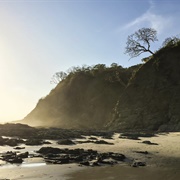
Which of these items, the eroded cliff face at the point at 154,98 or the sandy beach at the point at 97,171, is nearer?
the sandy beach at the point at 97,171

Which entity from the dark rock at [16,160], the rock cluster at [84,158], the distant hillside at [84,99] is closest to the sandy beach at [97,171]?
the dark rock at [16,160]

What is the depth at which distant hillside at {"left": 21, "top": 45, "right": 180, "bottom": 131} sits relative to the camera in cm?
3903

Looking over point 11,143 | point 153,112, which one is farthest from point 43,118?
point 11,143

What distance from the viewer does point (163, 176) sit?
35.6 feet

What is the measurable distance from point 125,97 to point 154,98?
5343 mm

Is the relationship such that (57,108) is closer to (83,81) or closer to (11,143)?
(83,81)

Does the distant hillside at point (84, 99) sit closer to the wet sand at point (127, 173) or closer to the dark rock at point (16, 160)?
the dark rock at point (16, 160)

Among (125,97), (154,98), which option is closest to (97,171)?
(154,98)

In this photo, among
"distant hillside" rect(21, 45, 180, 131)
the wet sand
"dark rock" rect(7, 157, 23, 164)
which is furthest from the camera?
"distant hillside" rect(21, 45, 180, 131)

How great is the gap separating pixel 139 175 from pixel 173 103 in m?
29.1

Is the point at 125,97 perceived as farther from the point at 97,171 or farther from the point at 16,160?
the point at 97,171

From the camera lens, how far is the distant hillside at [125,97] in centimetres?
3903

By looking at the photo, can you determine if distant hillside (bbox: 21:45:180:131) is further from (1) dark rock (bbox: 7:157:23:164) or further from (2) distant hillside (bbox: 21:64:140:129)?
(1) dark rock (bbox: 7:157:23:164)

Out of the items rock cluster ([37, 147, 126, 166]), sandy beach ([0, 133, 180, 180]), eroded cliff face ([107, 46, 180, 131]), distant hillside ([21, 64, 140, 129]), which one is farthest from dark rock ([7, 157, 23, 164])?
distant hillside ([21, 64, 140, 129])
